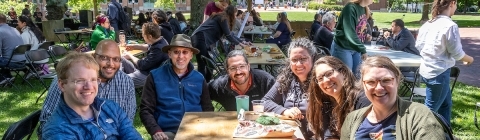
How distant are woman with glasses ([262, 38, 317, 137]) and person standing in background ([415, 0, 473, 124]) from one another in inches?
53.8

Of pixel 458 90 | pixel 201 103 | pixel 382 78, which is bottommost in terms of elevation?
pixel 458 90

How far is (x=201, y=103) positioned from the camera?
139 inches

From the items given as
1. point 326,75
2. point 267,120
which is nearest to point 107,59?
point 267,120

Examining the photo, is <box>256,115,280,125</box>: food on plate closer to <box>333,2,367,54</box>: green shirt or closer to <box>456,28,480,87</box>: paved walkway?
<box>333,2,367,54</box>: green shirt

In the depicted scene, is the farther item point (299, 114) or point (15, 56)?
point (15, 56)

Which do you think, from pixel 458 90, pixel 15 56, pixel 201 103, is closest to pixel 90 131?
pixel 201 103

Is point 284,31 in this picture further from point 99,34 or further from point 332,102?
point 332,102

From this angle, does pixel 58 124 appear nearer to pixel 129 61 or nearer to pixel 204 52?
pixel 129 61

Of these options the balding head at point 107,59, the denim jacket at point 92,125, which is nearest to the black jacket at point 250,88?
the balding head at point 107,59

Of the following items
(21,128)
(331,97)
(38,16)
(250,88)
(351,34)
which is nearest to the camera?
(21,128)

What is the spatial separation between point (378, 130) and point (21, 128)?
193 cm

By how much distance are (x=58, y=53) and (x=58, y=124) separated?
4838 mm

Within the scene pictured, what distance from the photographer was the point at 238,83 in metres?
3.47

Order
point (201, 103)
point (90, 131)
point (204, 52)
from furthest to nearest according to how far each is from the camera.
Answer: point (204, 52)
point (201, 103)
point (90, 131)
